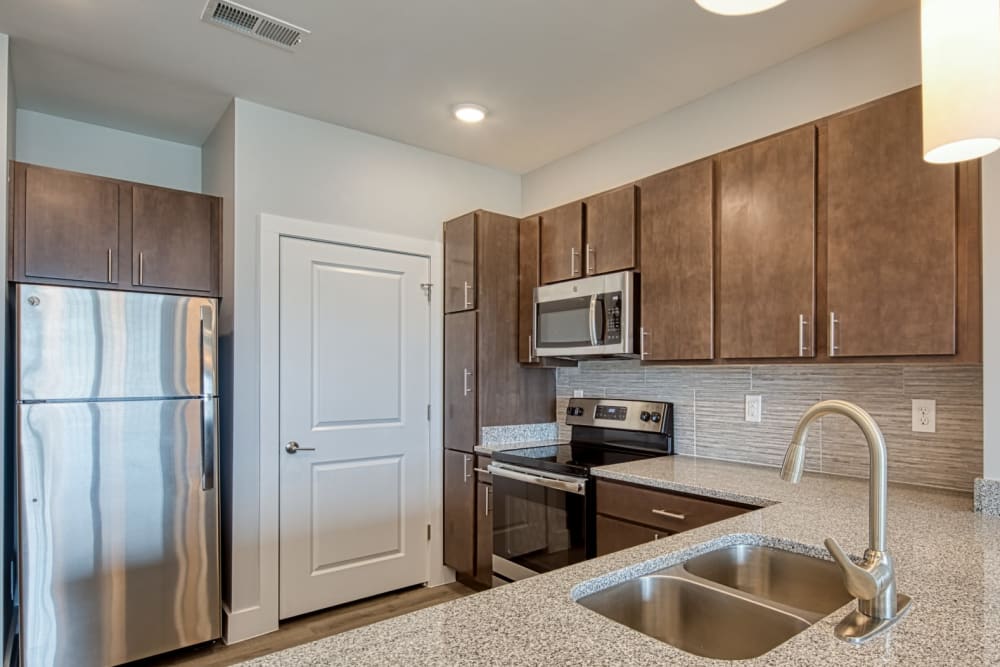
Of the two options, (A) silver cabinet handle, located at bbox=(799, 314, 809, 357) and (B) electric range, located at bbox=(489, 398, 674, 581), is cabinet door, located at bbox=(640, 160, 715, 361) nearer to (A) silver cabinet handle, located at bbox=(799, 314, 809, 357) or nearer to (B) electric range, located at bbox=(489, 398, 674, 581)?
(A) silver cabinet handle, located at bbox=(799, 314, 809, 357)

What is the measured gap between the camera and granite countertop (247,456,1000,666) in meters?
0.85

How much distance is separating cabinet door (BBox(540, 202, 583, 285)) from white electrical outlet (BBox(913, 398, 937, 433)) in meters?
1.53

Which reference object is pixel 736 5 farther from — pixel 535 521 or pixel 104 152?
pixel 104 152

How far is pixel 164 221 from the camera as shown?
2.69 metres

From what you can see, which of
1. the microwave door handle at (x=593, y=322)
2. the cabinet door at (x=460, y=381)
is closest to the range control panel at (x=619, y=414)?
the microwave door handle at (x=593, y=322)

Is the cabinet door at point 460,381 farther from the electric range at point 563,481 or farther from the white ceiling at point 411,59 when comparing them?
the white ceiling at point 411,59

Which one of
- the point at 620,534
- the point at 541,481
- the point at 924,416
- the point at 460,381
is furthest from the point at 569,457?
the point at 924,416

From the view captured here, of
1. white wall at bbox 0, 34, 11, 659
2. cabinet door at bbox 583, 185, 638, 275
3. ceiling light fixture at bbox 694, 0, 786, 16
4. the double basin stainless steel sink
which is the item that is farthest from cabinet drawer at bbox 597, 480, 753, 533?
white wall at bbox 0, 34, 11, 659

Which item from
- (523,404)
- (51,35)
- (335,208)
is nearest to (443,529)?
(523,404)

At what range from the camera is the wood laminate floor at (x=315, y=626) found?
2.51 metres

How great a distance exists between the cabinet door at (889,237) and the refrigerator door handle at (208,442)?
2.56m

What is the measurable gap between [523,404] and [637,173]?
57.2 inches

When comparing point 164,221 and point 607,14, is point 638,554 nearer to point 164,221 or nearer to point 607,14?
point 607,14

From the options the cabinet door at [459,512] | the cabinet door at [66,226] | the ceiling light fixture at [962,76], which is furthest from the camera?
the cabinet door at [459,512]
